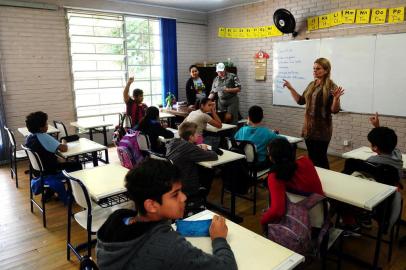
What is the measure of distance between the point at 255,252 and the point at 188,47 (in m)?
6.70

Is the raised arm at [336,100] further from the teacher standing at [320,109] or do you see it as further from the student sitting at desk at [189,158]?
the student sitting at desk at [189,158]

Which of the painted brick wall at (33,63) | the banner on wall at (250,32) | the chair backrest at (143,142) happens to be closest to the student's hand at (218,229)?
the chair backrest at (143,142)

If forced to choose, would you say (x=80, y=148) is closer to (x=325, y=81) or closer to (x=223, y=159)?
(x=223, y=159)

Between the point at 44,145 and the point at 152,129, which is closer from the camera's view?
the point at 44,145

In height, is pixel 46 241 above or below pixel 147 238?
below

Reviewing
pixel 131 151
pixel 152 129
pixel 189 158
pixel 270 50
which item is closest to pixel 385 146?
pixel 189 158

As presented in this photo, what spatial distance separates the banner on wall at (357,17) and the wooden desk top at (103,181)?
4338 millimetres

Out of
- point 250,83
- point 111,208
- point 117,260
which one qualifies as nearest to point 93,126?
point 111,208

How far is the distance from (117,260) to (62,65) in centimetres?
569

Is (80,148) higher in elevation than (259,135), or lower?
lower

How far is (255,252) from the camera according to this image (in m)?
1.46

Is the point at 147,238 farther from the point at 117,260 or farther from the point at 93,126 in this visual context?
the point at 93,126

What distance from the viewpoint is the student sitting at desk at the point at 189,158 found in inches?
110

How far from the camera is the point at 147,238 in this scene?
1.01 meters
